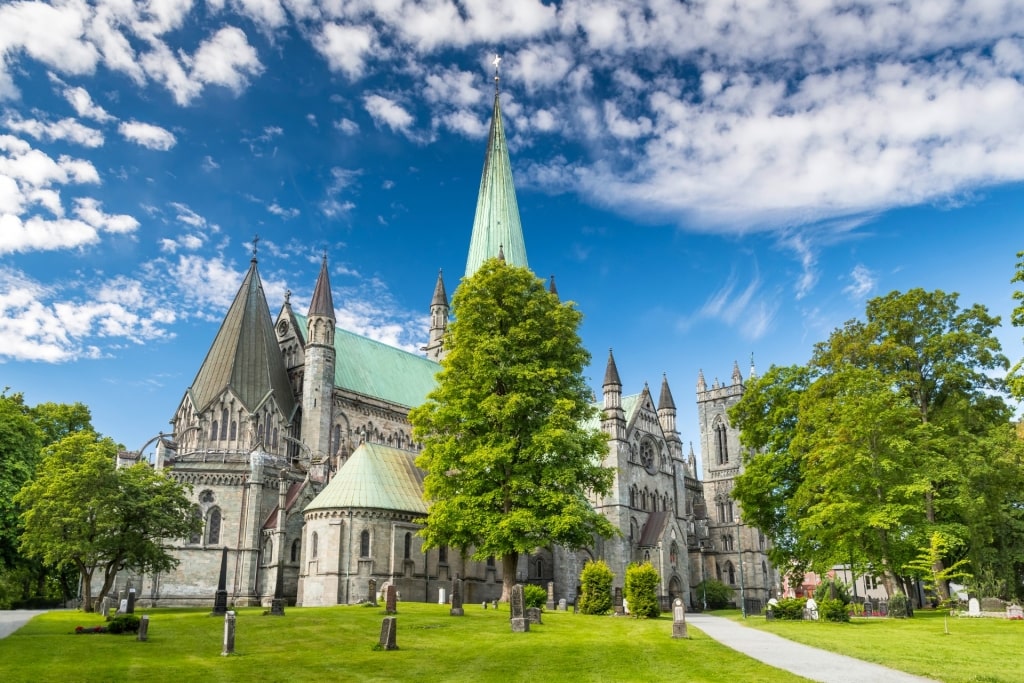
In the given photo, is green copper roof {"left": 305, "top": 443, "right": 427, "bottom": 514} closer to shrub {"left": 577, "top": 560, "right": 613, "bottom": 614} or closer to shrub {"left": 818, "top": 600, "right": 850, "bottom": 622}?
shrub {"left": 577, "top": 560, "right": 613, "bottom": 614}

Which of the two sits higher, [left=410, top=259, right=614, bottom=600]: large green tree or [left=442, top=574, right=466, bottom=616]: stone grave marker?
[left=410, top=259, right=614, bottom=600]: large green tree

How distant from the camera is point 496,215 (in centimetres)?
8444

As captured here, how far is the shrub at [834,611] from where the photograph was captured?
30.6 metres

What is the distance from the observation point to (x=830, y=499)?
1335 inches

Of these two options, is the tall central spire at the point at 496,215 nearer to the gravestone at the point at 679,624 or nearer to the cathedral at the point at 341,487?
the cathedral at the point at 341,487

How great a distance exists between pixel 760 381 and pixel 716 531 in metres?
36.9

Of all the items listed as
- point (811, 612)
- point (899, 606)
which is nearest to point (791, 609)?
point (811, 612)

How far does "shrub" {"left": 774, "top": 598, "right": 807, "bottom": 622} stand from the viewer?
33.9m

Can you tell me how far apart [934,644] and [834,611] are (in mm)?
11177

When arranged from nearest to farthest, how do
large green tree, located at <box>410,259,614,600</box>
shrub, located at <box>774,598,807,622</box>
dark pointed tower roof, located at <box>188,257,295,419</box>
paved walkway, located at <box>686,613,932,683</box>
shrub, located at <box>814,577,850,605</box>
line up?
1. paved walkway, located at <box>686,613,932,683</box>
2. large green tree, located at <box>410,259,614,600</box>
3. shrub, located at <box>774,598,807,622</box>
4. shrub, located at <box>814,577,850,605</box>
5. dark pointed tower roof, located at <box>188,257,295,419</box>

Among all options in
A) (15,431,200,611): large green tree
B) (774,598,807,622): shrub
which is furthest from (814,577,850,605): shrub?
(15,431,200,611): large green tree

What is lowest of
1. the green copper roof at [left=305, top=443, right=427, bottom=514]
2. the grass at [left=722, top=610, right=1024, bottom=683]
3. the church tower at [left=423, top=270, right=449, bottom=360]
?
the grass at [left=722, top=610, right=1024, bottom=683]

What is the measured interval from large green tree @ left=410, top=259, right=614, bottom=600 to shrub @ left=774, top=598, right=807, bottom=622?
8.65 m

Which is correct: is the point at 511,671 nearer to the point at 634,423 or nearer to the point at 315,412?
the point at 315,412
